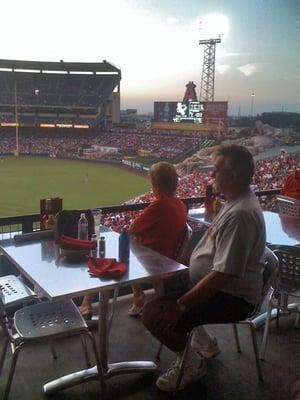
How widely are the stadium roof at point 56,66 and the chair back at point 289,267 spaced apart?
16.0 metres

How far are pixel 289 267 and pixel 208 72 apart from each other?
3.69 m

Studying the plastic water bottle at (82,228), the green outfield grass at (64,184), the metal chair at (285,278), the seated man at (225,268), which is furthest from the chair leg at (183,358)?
the green outfield grass at (64,184)

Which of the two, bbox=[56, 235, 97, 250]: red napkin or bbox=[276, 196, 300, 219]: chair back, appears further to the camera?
bbox=[276, 196, 300, 219]: chair back

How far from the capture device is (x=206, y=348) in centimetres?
185

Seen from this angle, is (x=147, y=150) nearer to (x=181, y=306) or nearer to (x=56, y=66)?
(x=56, y=66)

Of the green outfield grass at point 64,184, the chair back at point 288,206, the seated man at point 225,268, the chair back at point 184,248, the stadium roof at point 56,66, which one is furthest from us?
the stadium roof at point 56,66

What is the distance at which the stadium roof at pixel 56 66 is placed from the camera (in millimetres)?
17000

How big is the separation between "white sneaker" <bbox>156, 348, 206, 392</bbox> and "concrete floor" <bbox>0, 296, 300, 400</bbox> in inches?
1.3

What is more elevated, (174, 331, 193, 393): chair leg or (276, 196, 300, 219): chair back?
(276, 196, 300, 219): chair back

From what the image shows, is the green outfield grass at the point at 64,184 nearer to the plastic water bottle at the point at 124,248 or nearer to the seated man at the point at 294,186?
the seated man at the point at 294,186

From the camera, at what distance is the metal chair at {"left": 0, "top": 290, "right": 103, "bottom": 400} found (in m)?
1.44

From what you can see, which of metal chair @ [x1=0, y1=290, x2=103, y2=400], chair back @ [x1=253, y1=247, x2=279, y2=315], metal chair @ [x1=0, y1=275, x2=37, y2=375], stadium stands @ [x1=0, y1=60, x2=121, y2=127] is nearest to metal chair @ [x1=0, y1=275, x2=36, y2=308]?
metal chair @ [x1=0, y1=275, x2=37, y2=375]

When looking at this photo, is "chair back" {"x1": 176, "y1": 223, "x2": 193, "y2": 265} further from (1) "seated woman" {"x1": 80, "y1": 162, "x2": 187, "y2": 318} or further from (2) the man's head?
(2) the man's head

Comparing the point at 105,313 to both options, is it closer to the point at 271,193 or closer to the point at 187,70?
the point at 271,193
